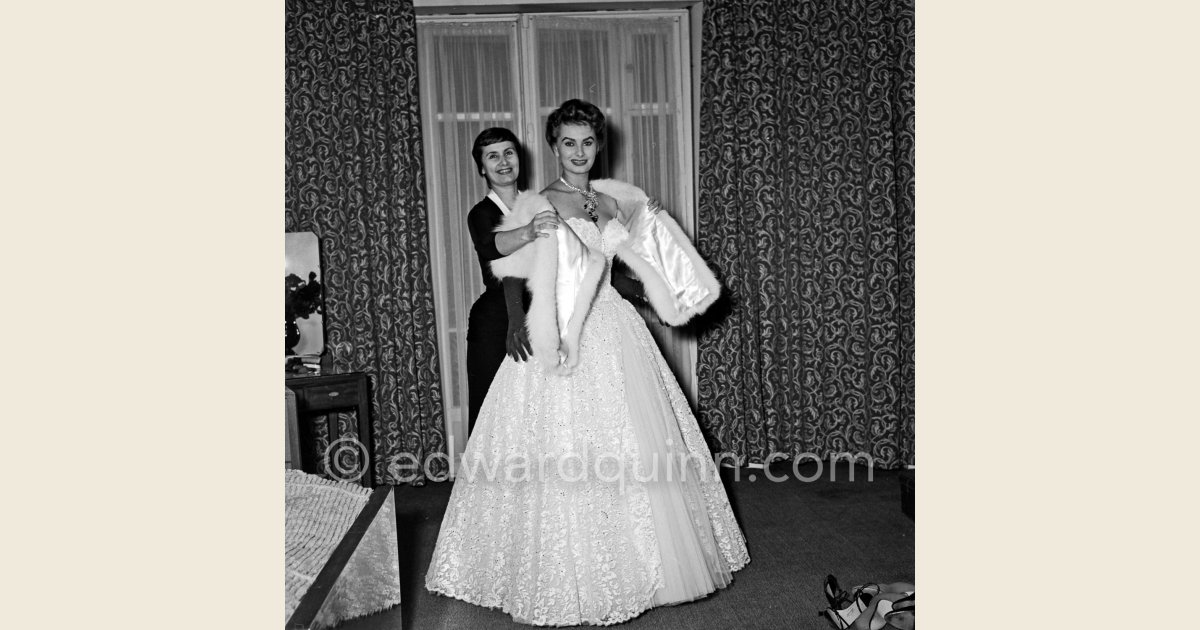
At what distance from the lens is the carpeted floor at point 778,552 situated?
2.38m

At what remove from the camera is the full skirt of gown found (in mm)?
2297

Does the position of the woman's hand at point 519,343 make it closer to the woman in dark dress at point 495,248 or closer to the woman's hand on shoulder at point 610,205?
the woman in dark dress at point 495,248

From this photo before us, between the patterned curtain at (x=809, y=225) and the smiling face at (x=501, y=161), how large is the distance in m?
1.26

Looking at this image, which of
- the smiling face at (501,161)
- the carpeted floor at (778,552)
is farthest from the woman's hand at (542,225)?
the carpeted floor at (778,552)

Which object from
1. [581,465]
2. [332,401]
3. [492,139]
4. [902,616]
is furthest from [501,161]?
[902,616]

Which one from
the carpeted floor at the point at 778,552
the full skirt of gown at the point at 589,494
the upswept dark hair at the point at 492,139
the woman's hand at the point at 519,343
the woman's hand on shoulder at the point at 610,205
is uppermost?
the upswept dark hair at the point at 492,139

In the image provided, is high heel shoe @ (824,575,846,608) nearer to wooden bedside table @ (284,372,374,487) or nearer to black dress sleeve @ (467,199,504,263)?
black dress sleeve @ (467,199,504,263)

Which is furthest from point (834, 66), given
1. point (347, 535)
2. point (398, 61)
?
point (347, 535)

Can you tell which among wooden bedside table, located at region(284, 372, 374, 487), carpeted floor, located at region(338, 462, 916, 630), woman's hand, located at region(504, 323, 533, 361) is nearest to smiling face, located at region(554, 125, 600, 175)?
woman's hand, located at region(504, 323, 533, 361)

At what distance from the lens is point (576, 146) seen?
2.54 meters

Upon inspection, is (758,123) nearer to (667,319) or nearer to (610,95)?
(610,95)

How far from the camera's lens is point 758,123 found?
418cm

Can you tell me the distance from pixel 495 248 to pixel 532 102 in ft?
5.31

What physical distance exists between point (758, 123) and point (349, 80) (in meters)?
2.05
